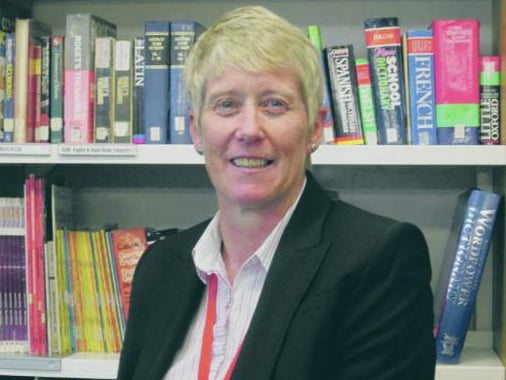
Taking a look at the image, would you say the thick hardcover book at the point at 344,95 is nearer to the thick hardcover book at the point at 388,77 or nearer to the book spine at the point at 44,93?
the thick hardcover book at the point at 388,77

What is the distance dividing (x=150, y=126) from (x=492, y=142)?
69 centimetres

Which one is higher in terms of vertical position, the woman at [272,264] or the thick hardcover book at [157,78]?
the thick hardcover book at [157,78]

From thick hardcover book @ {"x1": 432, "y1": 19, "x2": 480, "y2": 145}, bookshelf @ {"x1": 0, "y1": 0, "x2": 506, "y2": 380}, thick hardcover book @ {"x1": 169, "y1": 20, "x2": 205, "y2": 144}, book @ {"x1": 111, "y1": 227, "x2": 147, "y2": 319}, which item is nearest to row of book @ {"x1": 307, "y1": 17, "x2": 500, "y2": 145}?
thick hardcover book @ {"x1": 432, "y1": 19, "x2": 480, "y2": 145}

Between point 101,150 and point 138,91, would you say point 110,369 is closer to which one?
point 101,150

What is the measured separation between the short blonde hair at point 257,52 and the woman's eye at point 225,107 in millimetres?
37

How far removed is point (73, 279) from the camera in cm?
164

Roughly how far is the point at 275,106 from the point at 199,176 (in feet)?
2.61

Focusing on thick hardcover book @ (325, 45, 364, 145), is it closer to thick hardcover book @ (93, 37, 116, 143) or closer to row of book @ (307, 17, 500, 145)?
row of book @ (307, 17, 500, 145)

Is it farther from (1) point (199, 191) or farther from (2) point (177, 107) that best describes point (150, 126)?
(1) point (199, 191)

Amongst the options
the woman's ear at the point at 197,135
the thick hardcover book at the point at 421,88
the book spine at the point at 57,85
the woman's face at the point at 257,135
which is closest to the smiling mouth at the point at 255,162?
the woman's face at the point at 257,135

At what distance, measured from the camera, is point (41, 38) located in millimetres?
1640

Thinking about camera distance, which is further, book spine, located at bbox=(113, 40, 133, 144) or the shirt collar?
book spine, located at bbox=(113, 40, 133, 144)

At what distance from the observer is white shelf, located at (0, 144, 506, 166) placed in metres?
1.50

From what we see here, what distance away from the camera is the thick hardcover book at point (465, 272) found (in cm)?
152
